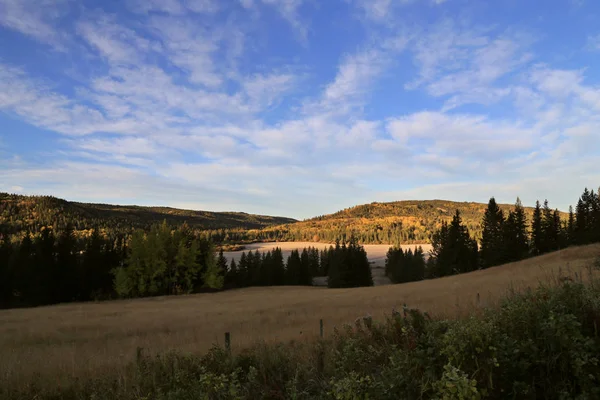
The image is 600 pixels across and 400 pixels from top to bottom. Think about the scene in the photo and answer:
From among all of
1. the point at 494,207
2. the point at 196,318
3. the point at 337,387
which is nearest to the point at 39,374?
the point at 337,387

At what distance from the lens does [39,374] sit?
7.33m

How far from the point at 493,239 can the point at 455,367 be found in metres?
64.2

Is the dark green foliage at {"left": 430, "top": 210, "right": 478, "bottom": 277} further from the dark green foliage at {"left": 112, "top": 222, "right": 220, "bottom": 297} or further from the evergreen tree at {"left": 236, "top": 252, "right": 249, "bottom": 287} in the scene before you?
the dark green foliage at {"left": 112, "top": 222, "right": 220, "bottom": 297}

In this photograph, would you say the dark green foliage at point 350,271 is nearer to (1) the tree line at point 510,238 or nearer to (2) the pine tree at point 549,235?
(1) the tree line at point 510,238

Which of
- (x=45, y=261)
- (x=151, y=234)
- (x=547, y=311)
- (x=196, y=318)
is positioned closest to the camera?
(x=547, y=311)

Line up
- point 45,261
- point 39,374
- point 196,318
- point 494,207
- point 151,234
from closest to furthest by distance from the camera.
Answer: point 39,374 → point 196,318 → point 45,261 → point 151,234 → point 494,207

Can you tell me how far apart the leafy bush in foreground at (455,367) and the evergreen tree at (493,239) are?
58.2m

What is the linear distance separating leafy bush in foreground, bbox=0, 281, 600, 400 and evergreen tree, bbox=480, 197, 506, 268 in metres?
58.2

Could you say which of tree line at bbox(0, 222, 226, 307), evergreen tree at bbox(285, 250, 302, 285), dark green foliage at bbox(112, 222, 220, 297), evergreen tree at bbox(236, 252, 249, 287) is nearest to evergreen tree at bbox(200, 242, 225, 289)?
dark green foliage at bbox(112, 222, 220, 297)

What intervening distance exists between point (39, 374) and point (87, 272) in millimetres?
49096

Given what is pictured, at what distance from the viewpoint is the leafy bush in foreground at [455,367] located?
340 centimetres

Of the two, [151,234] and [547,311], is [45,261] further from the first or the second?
[547,311]

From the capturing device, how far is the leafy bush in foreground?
3.40m

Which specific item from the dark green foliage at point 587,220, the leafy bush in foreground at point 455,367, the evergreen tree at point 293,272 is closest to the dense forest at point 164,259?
the dark green foliage at point 587,220
